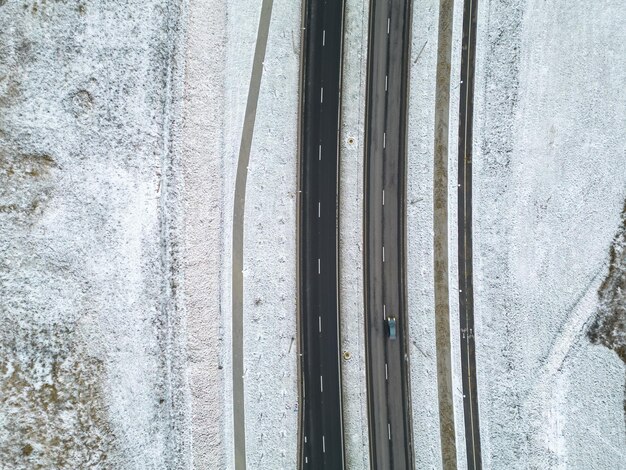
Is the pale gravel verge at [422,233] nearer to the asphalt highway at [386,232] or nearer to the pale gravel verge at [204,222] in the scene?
the asphalt highway at [386,232]

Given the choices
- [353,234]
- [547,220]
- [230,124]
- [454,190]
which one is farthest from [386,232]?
[230,124]

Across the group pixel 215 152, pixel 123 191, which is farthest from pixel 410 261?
pixel 123 191

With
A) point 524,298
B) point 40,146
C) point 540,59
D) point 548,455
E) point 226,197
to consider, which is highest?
point 540,59

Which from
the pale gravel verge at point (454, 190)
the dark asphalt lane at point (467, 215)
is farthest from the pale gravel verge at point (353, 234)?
the dark asphalt lane at point (467, 215)

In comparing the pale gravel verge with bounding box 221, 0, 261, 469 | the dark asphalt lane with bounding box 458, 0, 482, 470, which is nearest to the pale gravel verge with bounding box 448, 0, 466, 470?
the dark asphalt lane with bounding box 458, 0, 482, 470

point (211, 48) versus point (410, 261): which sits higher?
point (211, 48)

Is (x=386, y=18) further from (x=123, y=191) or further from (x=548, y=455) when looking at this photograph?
(x=548, y=455)
